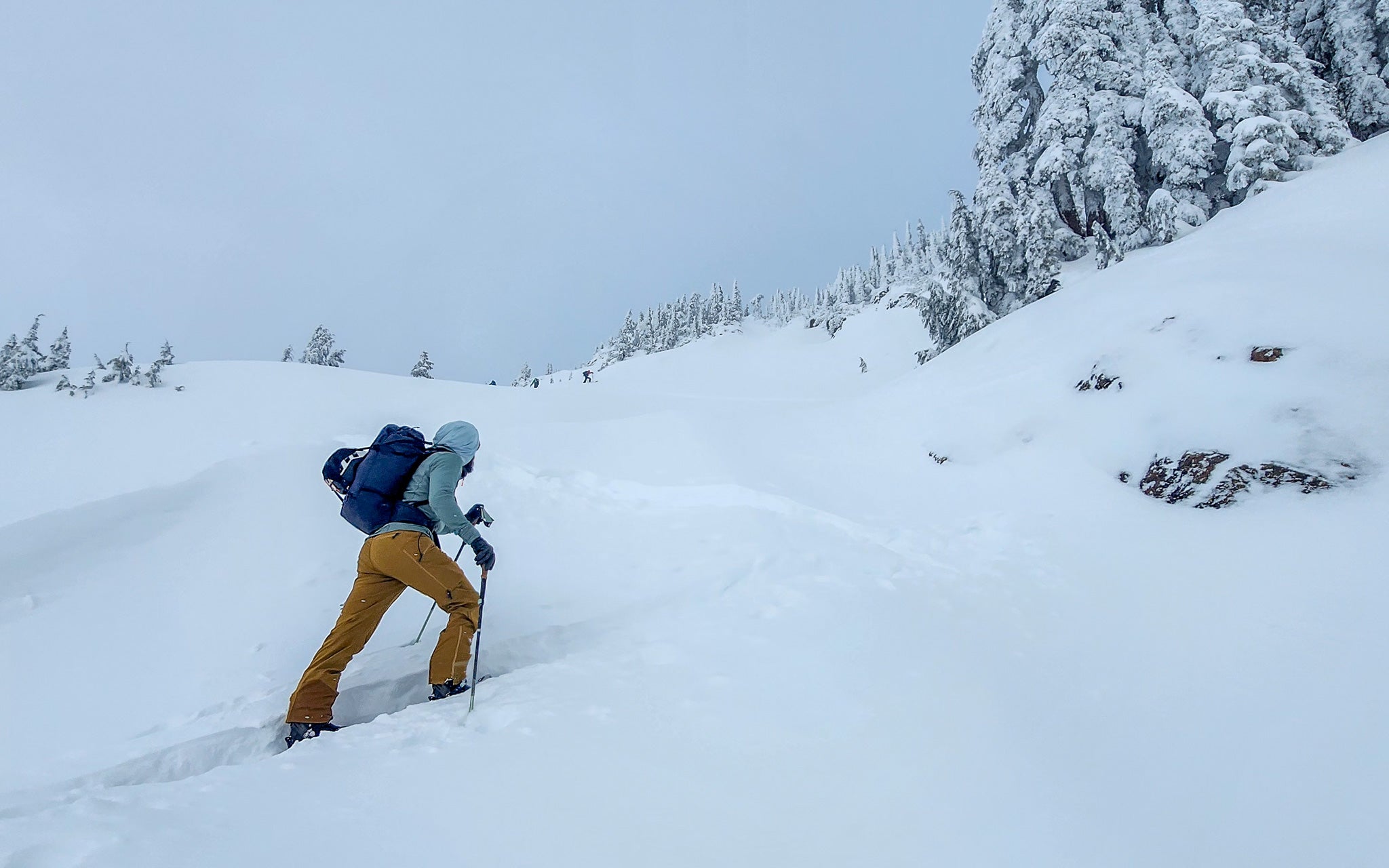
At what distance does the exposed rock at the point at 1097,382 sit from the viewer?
733 cm

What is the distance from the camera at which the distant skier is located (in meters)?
4.19

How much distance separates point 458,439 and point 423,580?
45.4 inches

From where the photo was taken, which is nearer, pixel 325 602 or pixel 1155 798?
pixel 1155 798

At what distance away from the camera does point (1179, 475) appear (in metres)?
5.77

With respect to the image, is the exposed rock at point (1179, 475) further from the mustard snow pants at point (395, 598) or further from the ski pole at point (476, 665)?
the mustard snow pants at point (395, 598)

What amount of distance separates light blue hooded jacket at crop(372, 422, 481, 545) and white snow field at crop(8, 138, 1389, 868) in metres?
1.19

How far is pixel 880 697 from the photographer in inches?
149

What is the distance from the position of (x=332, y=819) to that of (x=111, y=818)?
2.53 ft

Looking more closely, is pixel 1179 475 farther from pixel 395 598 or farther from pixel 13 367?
pixel 13 367

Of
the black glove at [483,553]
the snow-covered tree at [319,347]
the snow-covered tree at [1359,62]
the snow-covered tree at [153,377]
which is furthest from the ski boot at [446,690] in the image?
the snow-covered tree at [319,347]

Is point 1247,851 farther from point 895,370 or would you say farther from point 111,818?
point 895,370

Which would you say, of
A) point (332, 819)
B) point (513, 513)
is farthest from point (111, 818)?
point (513, 513)

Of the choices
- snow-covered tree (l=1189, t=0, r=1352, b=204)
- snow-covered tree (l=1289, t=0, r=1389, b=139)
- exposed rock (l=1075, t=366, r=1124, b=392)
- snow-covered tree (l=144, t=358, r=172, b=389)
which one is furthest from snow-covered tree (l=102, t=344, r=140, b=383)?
snow-covered tree (l=1289, t=0, r=1389, b=139)

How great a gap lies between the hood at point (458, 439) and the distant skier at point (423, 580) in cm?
15
